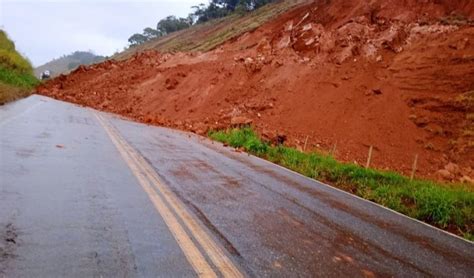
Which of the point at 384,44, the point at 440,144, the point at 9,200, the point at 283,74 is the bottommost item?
the point at 9,200

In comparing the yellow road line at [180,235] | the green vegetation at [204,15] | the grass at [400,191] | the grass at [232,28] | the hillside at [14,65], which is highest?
the green vegetation at [204,15]

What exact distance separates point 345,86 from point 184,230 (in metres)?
19.1

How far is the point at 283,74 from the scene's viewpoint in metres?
26.4

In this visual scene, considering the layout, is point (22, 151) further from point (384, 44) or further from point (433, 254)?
point (384, 44)

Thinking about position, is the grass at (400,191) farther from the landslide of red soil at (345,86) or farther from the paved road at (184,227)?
the landslide of red soil at (345,86)

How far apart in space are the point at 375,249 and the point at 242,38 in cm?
3230

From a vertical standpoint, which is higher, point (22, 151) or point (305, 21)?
point (305, 21)

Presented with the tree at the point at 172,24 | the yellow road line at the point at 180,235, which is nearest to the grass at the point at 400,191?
the yellow road line at the point at 180,235

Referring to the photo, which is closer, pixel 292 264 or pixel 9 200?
pixel 292 264

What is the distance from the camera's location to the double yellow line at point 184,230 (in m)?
3.97

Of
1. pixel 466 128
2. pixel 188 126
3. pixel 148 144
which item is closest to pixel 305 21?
pixel 188 126

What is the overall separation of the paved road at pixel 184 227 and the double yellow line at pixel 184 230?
1 centimetres

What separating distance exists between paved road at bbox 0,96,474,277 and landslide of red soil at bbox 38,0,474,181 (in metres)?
9.82

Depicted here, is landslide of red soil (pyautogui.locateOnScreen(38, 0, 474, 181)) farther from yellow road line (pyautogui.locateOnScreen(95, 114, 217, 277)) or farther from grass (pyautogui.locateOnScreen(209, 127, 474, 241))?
yellow road line (pyautogui.locateOnScreen(95, 114, 217, 277))
